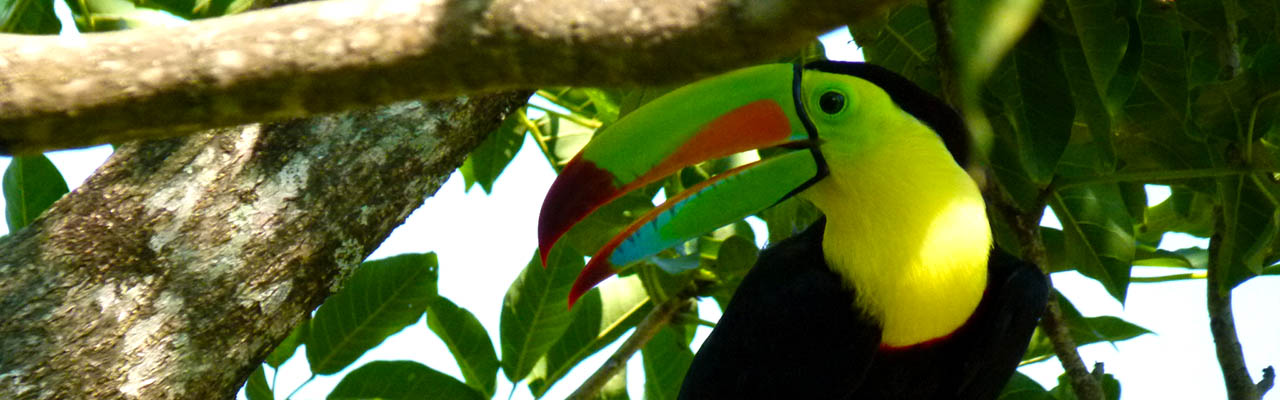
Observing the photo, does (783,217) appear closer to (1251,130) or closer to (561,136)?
(561,136)

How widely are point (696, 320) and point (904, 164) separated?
661mm

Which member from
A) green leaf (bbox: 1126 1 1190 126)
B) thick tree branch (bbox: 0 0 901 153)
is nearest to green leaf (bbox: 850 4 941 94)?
green leaf (bbox: 1126 1 1190 126)

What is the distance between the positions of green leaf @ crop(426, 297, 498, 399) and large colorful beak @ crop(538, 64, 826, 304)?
45 cm

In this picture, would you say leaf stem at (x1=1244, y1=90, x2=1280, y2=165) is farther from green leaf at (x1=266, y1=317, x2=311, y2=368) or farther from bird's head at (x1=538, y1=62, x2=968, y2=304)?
green leaf at (x1=266, y1=317, x2=311, y2=368)

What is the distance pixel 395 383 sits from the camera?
300 cm

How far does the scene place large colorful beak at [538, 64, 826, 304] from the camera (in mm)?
2637

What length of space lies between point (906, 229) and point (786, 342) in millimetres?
383

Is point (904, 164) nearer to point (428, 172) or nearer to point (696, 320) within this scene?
point (696, 320)

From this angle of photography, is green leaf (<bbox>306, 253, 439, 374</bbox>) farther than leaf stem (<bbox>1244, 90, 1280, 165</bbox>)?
Yes

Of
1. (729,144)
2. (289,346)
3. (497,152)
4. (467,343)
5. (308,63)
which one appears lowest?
(308,63)

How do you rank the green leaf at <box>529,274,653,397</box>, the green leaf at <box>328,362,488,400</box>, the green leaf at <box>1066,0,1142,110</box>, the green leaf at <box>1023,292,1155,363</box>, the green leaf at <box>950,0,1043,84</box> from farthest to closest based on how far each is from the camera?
the green leaf at <box>529,274,653,397</box> → the green leaf at <box>1023,292,1155,363</box> → the green leaf at <box>328,362,488,400</box> → the green leaf at <box>1066,0,1142,110</box> → the green leaf at <box>950,0,1043,84</box>

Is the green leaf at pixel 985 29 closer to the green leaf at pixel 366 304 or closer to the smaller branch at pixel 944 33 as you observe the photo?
the smaller branch at pixel 944 33

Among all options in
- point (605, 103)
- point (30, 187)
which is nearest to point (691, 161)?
point (605, 103)

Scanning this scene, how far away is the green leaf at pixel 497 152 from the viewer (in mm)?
3447
